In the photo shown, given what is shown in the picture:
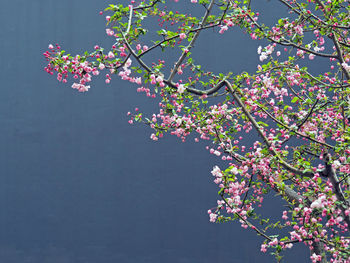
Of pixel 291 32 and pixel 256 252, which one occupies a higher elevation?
pixel 291 32

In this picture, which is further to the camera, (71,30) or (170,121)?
(71,30)

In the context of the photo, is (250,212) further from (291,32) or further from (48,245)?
(48,245)

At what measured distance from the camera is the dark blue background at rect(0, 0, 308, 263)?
537 centimetres

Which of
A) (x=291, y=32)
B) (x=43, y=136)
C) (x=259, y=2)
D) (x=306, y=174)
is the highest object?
(x=259, y=2)

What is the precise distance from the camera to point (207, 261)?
17.5 ft

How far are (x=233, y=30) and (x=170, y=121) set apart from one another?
2.67 metres

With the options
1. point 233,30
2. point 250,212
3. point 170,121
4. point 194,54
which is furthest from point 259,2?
point 250,212

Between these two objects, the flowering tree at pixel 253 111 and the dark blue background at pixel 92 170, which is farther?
the dark blue background at pixel 92 170

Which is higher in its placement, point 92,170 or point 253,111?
point 92,170

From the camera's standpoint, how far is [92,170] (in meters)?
5.44

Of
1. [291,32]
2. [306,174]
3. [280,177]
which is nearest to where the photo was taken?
[306,174]

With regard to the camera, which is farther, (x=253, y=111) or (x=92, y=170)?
(x=92, y=170)

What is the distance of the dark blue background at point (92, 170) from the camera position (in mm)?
5371

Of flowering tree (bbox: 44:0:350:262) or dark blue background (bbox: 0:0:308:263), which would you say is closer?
flowering tree (bbox: 44:0:350:262)
